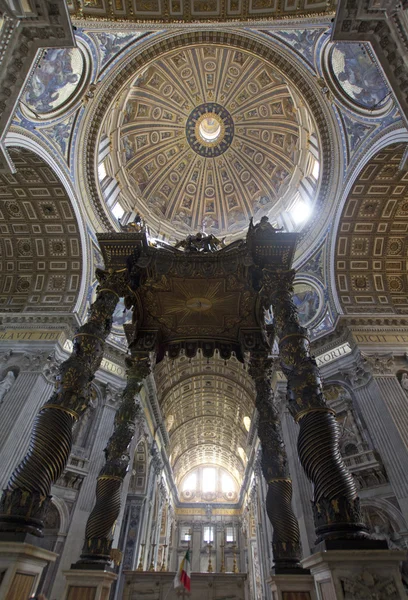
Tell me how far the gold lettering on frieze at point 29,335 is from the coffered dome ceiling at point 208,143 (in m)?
10.0

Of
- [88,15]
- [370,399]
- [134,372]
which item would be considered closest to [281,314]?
[134,372]

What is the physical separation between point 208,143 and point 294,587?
81.9 ft

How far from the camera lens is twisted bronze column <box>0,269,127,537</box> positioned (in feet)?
11.3

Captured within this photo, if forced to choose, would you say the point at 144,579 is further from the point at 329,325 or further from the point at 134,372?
the point at 329,325

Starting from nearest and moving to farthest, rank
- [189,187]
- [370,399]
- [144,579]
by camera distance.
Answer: [370,399] < [144,579] < [189,187]

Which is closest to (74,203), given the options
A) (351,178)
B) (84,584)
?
(351,178)

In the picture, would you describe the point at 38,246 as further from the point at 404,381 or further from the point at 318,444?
the point at 404,381

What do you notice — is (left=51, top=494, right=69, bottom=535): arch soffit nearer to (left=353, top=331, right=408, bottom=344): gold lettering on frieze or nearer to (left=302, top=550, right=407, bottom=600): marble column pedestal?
(left=302, top=550, right=407, bottom=600): marble column pedestal

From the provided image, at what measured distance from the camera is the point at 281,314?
17.7 ft

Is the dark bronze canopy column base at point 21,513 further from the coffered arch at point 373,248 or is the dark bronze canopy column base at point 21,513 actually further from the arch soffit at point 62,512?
the coffered arch at point 373,248

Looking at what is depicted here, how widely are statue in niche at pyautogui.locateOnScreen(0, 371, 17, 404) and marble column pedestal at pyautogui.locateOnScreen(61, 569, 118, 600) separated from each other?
819 cm

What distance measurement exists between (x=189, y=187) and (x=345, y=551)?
24791mm

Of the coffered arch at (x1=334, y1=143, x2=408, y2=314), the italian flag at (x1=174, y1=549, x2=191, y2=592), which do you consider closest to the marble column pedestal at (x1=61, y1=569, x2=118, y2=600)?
the italian flag at (x1=174, y1=549, x2=191, y2=592)

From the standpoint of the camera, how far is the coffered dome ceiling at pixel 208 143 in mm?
19297
